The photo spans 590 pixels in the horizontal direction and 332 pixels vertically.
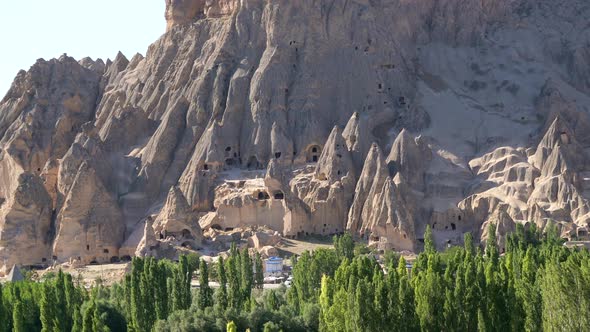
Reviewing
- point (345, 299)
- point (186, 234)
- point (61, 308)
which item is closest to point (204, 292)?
point (61, 308)

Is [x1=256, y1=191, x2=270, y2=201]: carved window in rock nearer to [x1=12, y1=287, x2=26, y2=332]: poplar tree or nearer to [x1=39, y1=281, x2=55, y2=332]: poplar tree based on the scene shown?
[x1=12, y1=287, x2=26, y2=332]: poplar tree

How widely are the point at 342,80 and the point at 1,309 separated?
59.9 metres

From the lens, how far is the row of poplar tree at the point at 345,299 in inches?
2083

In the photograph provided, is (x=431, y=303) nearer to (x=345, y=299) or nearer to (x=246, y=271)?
(x=345, y=299)

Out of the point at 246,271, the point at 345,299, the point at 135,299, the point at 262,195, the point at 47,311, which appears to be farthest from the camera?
the point at 262,195

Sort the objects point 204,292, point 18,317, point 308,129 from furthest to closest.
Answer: point 308,129 → point 204,292 → point 18,317

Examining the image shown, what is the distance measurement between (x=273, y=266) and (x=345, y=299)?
3521 cm

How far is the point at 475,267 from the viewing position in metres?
57.2

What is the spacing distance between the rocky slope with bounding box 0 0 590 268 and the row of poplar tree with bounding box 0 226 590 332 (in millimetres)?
19432

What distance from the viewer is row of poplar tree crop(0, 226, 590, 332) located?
52.9 meters

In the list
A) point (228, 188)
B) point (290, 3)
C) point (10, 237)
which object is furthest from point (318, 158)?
point (10, 237)

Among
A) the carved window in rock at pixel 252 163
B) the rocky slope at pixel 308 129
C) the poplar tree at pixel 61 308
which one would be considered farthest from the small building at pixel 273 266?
the poplar tree at pixel 61 308

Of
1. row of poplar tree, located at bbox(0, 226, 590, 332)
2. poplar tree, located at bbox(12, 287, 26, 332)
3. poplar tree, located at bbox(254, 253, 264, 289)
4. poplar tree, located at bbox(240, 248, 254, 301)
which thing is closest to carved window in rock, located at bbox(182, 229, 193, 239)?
poplar tree, located at bbox(254, 253, 264, 289)

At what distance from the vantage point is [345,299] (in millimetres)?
55844
